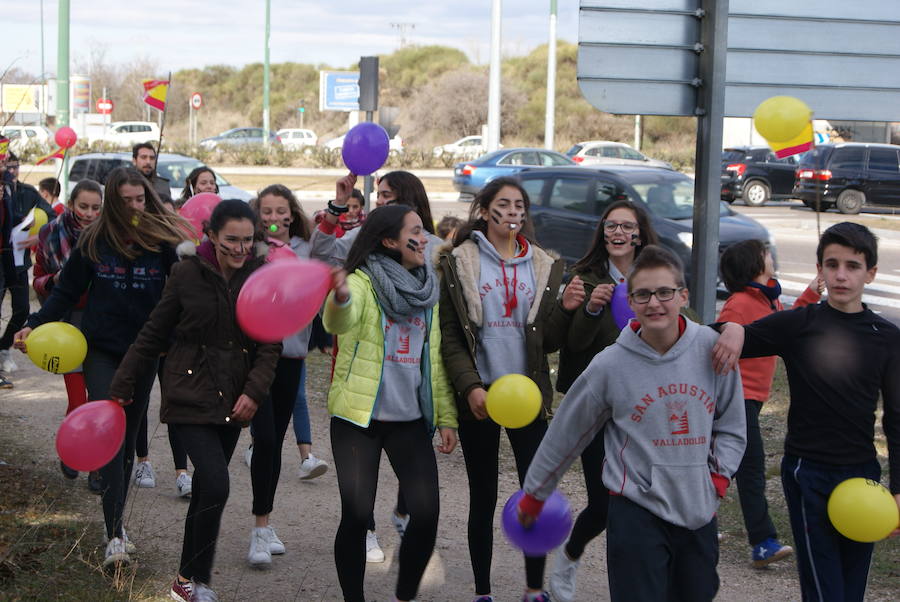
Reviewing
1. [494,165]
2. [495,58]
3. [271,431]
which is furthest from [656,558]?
[495,58]

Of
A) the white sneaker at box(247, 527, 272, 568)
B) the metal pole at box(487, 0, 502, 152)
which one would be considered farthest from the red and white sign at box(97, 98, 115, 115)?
the white sneaker at box(247, 527, 272, 568)

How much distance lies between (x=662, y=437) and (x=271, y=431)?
2296 millimetres

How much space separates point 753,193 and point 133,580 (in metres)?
27.9

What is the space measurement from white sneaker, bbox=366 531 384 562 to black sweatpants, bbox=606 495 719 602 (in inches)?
85.0

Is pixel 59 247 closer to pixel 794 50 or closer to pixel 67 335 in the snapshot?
pixel 67 335

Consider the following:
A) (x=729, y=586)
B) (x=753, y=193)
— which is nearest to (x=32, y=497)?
(x=729, y=586)

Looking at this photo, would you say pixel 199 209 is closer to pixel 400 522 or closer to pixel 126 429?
pixel 126 429

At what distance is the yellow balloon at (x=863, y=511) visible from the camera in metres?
3.54

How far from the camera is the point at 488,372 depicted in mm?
4688

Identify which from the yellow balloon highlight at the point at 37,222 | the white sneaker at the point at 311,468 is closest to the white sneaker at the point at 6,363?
the yellow balloon highlight at the point at 37,222

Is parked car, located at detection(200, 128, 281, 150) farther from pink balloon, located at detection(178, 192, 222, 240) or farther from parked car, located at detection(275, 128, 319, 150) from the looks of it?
pink balloon, located at detection(178, 192, 222, 240)

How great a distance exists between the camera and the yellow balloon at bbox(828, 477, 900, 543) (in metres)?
3.54

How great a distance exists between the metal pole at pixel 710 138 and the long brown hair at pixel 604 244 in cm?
89

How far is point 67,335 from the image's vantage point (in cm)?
503
